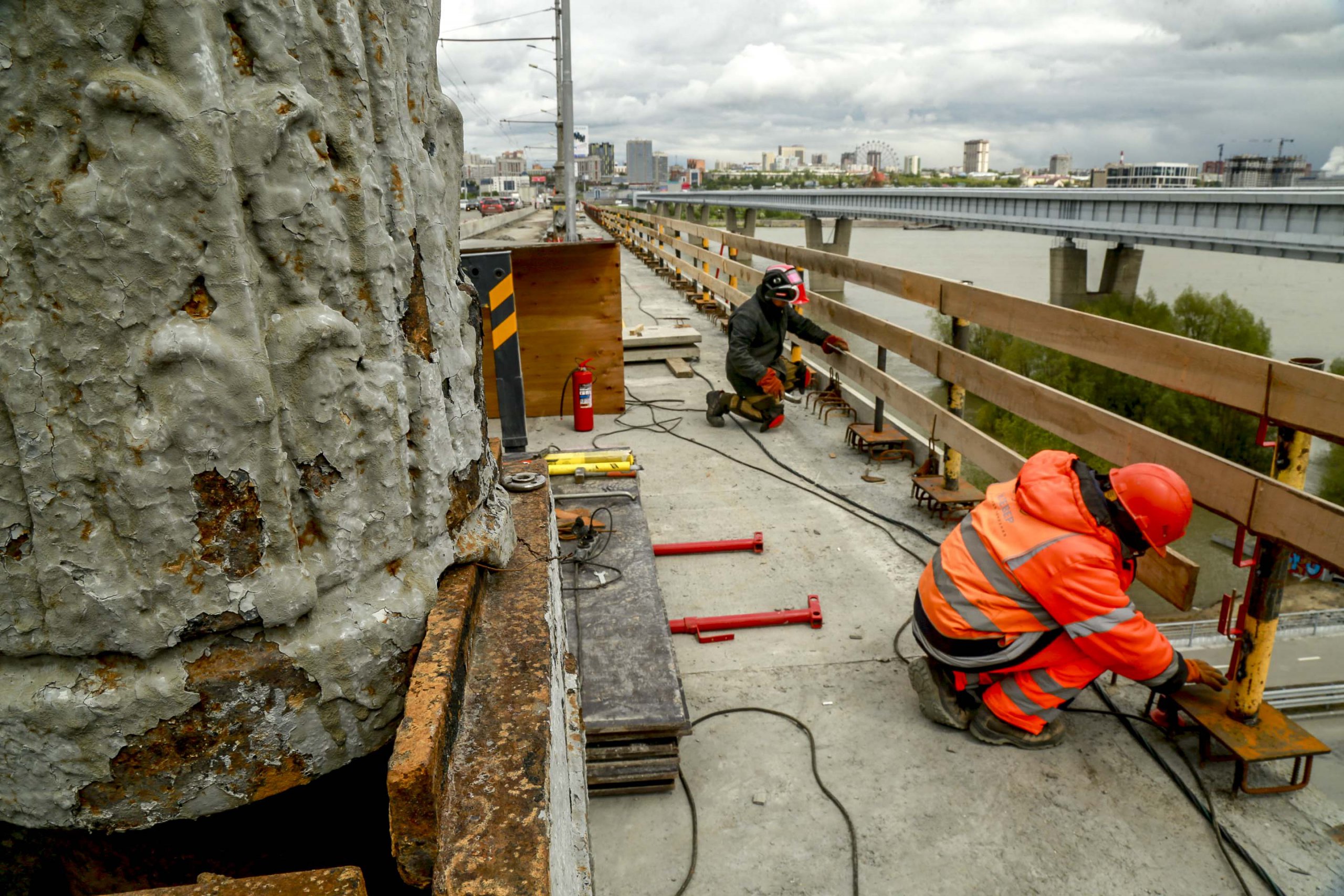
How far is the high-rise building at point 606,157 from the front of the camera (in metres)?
77.5

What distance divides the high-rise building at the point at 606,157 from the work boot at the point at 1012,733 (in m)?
69.4

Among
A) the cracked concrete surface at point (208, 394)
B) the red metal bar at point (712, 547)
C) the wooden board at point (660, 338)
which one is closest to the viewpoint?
the cracked concrete surface at point (208, 394)

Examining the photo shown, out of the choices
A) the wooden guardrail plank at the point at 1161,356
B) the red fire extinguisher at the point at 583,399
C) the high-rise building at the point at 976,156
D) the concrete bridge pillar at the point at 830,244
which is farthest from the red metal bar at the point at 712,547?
the high-rise building at the point at 976,156

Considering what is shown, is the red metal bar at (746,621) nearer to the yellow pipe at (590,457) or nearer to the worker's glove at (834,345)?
the yellow pipe at (590,457)

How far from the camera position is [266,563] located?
168 cm

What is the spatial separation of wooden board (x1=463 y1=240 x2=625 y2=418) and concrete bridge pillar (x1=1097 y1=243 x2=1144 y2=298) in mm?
25393

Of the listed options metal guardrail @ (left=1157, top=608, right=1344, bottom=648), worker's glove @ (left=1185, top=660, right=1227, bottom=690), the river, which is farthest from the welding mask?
the river

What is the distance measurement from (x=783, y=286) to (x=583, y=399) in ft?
6.02

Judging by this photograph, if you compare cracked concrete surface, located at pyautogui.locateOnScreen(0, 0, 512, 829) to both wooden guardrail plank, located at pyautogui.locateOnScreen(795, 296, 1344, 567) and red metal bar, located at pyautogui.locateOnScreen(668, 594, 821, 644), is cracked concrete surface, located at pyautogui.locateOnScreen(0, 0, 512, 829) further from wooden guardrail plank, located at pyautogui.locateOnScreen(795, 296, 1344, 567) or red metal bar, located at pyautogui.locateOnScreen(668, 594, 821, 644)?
wooden guardrail plank, located at pyautogui.locateOnScreen(795, 296, 1344, 567)

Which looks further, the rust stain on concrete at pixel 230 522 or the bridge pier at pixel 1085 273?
the bridge pier at pixel 1085 273

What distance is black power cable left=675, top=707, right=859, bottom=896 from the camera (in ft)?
8.25

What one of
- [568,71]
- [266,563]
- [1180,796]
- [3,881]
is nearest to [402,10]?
[266,563]

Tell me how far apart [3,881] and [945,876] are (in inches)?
97.8

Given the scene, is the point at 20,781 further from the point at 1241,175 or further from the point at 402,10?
the point at 1241,175
